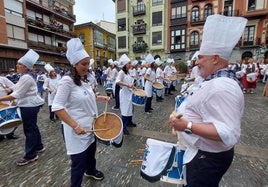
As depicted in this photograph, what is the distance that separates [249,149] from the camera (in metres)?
4.04

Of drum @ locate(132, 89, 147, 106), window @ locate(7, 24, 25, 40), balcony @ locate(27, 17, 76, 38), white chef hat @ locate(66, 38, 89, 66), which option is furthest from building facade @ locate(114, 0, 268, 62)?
white chef hat @ locate(66, 38, 89, 66)

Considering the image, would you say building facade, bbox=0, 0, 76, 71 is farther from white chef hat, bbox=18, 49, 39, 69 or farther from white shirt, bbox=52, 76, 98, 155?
white shirt, bbox=52, 76, 98, 155

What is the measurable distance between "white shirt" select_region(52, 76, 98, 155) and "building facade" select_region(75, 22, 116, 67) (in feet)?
116

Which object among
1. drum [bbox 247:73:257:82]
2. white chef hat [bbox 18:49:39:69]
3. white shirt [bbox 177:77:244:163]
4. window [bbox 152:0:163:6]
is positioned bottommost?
drum [bbox 247:73:257:82]

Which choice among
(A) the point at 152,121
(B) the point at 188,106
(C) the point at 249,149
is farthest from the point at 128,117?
(B) the point at 188,106

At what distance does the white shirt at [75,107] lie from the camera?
218cm

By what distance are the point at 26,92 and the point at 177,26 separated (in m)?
28.3

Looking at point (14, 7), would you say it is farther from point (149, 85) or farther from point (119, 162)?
point (119, 162)

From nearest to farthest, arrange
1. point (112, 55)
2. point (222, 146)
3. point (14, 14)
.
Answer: point (222, 146) → point (14, 14) → point (112, 55)

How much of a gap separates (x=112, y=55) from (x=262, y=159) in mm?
43993

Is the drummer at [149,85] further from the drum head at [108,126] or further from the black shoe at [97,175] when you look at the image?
the drum head at [108,126]

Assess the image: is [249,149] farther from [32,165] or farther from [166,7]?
[166,7]

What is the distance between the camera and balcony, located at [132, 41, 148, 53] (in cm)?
3138

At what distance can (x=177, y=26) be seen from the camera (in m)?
28.3
